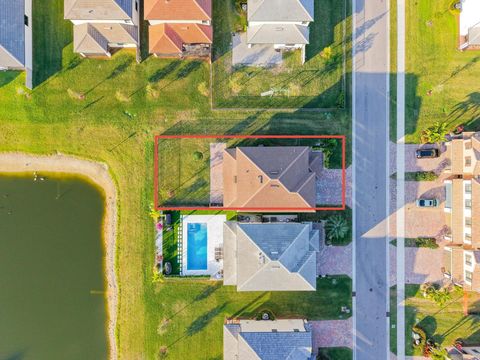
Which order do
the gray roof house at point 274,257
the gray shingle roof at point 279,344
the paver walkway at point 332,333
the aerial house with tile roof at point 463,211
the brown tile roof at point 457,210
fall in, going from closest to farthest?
the gray roof house at point 274,257 → the gray shingle roof at point 279,344 → the aerial house with tile roof at point 463,211 → the brown tile roof at point 457,210 → the paver walkway at point 332,333

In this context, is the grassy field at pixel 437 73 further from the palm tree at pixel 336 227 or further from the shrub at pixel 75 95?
the shrub at pixel 75 95

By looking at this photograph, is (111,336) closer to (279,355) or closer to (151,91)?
(279,355)

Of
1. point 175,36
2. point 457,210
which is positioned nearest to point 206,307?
point 457,210

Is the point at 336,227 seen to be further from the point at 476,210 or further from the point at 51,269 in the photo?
the point at 51,269

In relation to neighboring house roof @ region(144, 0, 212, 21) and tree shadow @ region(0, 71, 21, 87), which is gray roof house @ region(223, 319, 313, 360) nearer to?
neighboring house roof @ region(144, 0, 212, 21)

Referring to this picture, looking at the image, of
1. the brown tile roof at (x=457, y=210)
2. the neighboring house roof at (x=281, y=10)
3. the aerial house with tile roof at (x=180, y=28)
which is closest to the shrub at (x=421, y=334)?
the brown tile roof at (x=457, y=210)

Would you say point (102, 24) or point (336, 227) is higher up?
point (102, 24)
